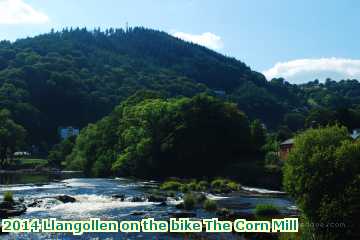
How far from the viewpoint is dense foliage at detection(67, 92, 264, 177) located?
10662 centimetres

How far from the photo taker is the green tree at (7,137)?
500 feet

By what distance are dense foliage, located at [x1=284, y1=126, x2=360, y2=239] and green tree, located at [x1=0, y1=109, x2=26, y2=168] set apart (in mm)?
132067

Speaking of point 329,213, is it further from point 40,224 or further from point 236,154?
point 236,154

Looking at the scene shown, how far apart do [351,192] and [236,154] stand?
76686 mm

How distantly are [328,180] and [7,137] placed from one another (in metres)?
136

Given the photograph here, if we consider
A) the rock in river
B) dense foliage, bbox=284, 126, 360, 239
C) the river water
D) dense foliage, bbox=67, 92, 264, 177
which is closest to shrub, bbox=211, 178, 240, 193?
the river water

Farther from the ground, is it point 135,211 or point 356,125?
point 356,125

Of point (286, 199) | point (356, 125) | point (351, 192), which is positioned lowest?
point (286, 199)

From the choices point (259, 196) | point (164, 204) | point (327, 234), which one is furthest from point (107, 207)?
point (327, 234)

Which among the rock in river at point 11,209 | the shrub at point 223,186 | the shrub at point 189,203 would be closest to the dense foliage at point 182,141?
the shrub at point 223,186

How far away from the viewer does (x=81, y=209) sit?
54.4m

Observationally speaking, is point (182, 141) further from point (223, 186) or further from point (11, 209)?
point (11, 209)

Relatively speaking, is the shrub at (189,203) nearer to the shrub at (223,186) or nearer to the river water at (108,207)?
the river water at (108,207)

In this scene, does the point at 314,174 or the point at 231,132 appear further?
the point at 231,132
